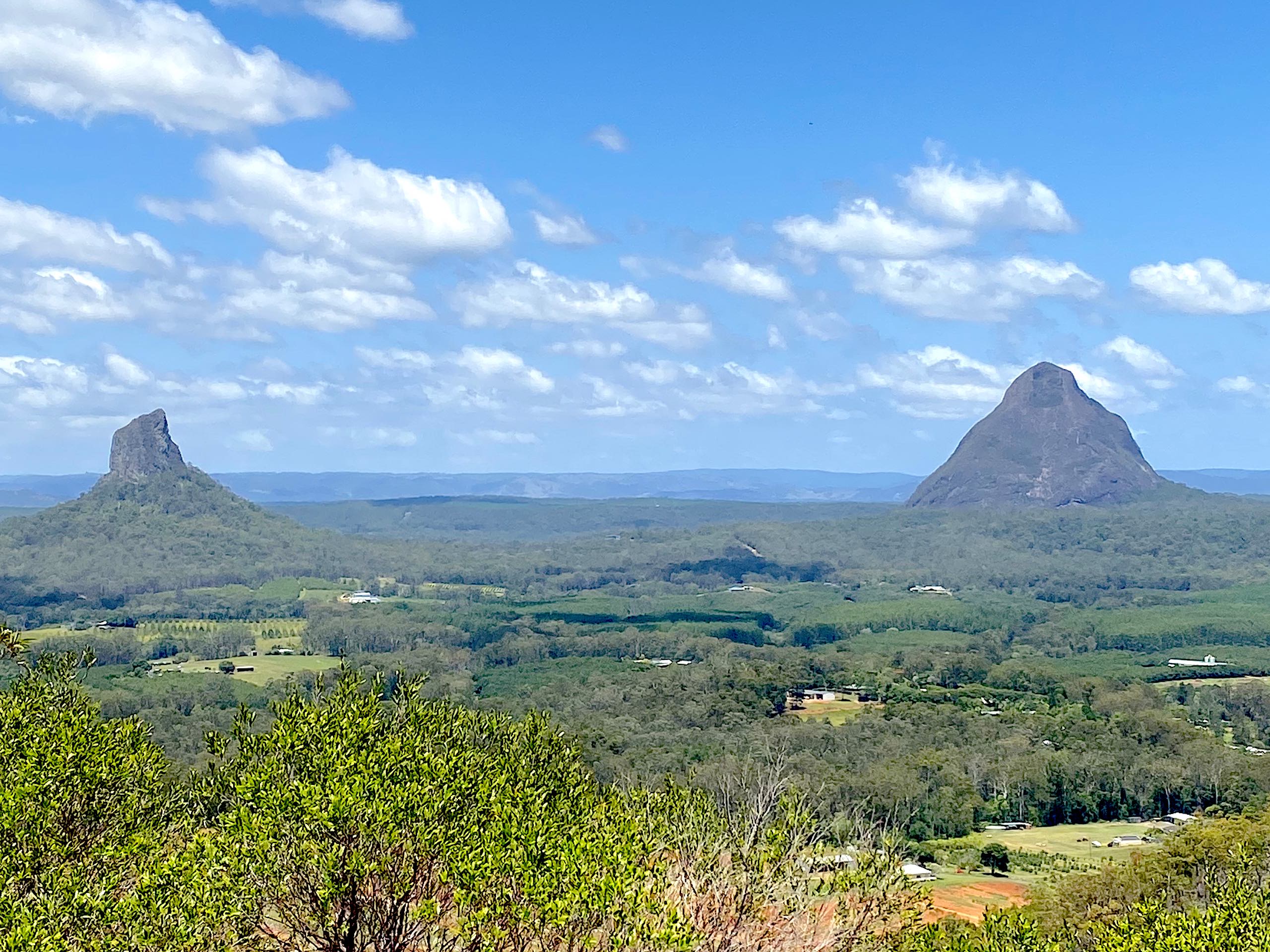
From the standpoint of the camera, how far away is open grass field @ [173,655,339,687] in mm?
140750

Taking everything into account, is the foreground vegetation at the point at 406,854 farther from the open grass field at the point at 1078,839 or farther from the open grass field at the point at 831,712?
the open grass field at the point at 831,712

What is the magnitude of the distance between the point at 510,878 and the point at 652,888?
7.99 feet

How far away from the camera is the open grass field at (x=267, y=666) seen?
462ft

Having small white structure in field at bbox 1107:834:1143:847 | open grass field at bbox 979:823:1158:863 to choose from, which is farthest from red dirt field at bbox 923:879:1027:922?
small white structure in field at bbox 1107:834:1143:847

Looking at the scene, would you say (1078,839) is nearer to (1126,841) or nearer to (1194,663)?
(1126,841)

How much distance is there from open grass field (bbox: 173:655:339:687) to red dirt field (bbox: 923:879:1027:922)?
9127cm

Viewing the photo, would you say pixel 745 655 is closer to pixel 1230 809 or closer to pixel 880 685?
pixel 880 685

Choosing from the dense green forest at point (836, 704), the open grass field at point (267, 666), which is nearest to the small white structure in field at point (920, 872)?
the dense green forest at point (836, 704)

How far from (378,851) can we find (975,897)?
42.0 metres

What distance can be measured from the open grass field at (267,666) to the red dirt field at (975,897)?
91.3m

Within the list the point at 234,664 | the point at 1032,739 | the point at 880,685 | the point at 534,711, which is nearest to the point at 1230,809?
the point at 1032,739

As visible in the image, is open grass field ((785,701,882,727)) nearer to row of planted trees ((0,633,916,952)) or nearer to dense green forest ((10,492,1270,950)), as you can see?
dense green forest ((10,492,1270,950))

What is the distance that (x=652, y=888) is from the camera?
2028 centimetres

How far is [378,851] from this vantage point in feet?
62.8
